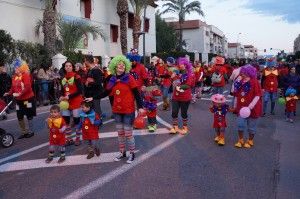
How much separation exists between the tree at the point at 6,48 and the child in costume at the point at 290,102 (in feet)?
37.9

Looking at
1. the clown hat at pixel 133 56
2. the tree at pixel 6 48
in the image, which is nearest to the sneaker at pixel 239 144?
the clown hat at pixel 133 56

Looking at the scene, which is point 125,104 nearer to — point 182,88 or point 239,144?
point 182,88

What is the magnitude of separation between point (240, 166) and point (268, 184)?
3.09 ft

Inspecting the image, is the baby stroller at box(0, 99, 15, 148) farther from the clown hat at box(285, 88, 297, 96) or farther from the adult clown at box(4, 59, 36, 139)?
the clown hat at box(285, 88, 297, 96)

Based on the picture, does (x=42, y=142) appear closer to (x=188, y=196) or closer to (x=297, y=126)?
(x=188, y=196)

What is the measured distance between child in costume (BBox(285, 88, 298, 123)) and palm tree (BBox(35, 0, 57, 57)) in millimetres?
13553

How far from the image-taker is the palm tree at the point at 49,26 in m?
21.1

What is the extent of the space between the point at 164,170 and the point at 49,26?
16.8 meters

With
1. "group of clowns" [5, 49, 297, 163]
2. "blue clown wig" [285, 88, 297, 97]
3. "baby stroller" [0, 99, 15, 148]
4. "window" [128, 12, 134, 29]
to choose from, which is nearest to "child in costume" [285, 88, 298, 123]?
"blue clown wig" [285, 88, 297, 97]

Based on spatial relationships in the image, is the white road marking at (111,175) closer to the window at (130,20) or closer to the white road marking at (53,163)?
the white road marking at (53,163)

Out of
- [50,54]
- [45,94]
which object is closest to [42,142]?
[45,94]

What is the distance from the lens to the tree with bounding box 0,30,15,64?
17188 mm

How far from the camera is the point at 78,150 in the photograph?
7785mm

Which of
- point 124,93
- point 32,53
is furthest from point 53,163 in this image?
point 32,53
